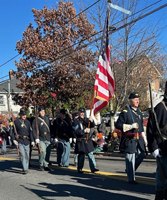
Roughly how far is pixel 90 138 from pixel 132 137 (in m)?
1.84

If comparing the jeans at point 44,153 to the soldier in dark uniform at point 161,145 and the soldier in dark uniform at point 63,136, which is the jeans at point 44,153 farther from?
the soldier in dark uniform at point 161,145

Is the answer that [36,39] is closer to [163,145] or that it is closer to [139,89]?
[139,89]

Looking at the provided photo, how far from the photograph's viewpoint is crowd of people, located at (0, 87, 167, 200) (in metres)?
4.44

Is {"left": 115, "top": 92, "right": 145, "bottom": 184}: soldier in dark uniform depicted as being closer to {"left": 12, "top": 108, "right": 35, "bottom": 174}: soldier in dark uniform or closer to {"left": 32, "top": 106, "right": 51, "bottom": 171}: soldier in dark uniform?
{"left": 32, "top": 106, "right": 51, "bottom": 171}: soldier in dark uniform

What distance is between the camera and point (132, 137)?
6.42 metres

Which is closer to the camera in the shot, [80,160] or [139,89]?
[80,160]

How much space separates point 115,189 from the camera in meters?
5.97

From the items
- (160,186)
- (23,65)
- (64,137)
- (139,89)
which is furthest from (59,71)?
(160,186)

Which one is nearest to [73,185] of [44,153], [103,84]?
[44,153]

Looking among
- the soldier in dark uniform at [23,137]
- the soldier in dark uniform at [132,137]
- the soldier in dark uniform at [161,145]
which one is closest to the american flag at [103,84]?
the soldier in dark uniform at [132,137]

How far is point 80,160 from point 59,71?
33.9 ft

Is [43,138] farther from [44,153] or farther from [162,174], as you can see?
[162,174]

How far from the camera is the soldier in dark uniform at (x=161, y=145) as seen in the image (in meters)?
4.38

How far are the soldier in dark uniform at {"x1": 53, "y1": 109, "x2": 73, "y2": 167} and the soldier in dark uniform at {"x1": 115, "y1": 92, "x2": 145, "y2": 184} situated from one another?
10.2ft
